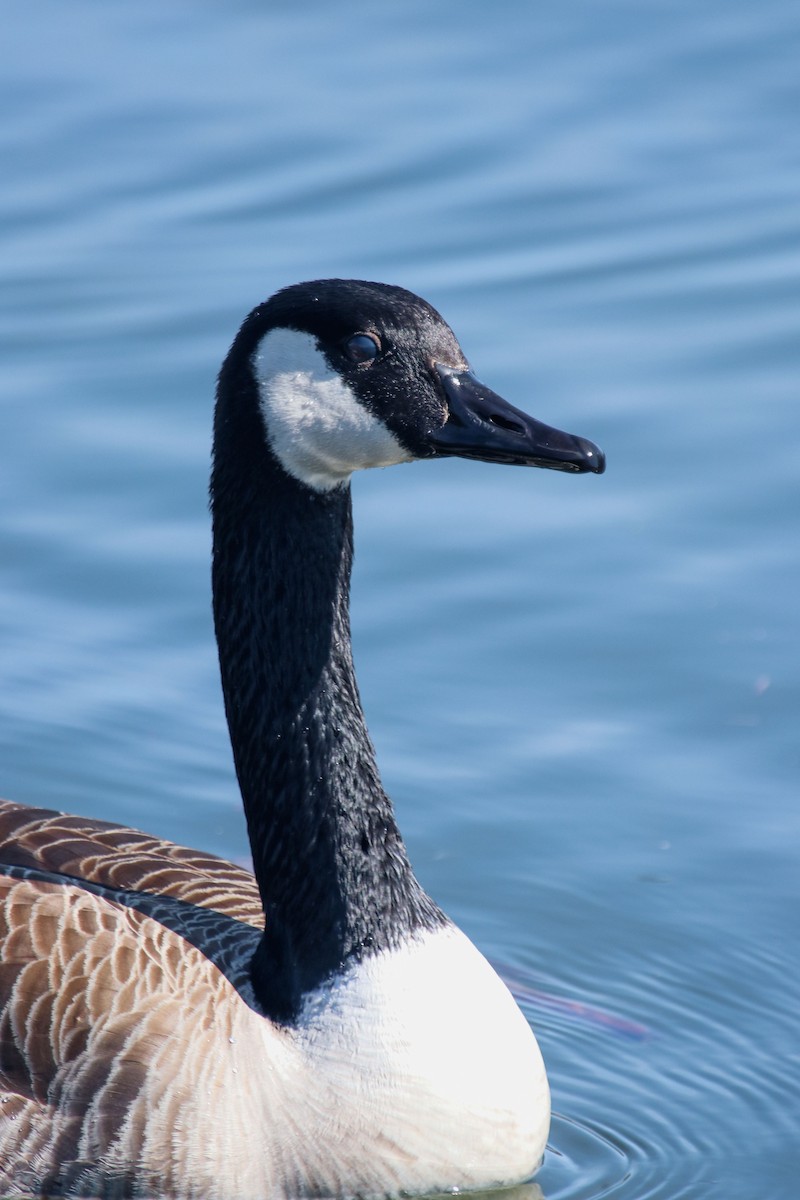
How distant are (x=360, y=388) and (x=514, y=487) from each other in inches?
153

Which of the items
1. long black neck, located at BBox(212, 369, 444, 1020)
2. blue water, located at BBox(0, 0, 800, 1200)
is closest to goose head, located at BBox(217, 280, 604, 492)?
long black neck, located at BBox(212, 369, 444, 1020)

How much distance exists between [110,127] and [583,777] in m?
5.71

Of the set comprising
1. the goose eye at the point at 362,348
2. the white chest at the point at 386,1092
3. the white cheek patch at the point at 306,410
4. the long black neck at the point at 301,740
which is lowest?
the white chest at the point at 386,1092

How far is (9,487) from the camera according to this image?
9.80 metres

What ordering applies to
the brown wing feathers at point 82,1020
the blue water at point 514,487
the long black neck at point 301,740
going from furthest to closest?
the blue water at point 514,487, the long black neck at point 301,740, the brown wing feathers at point 82,1020

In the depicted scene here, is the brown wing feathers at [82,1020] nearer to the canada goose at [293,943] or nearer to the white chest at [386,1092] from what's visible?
the canada goose at [293,943]

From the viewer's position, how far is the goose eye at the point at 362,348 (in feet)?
19.9

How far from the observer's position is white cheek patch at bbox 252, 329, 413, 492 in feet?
19.8

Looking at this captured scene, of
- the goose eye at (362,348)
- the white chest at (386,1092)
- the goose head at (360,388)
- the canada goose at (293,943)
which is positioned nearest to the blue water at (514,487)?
the white chest at (386,1092)

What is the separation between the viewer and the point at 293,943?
6.35 meters

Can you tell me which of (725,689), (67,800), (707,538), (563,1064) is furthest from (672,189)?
(563,1064)

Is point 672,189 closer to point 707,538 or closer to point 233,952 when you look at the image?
point 707,538

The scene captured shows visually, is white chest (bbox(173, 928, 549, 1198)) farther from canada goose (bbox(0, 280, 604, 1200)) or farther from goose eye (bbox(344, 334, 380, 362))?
goose eye (bbox(344, 334, 380, 362))

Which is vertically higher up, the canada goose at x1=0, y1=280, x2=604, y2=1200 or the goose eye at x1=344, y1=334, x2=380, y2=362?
the goose eye at x1=344, y1=334, x2=380, y2=362
